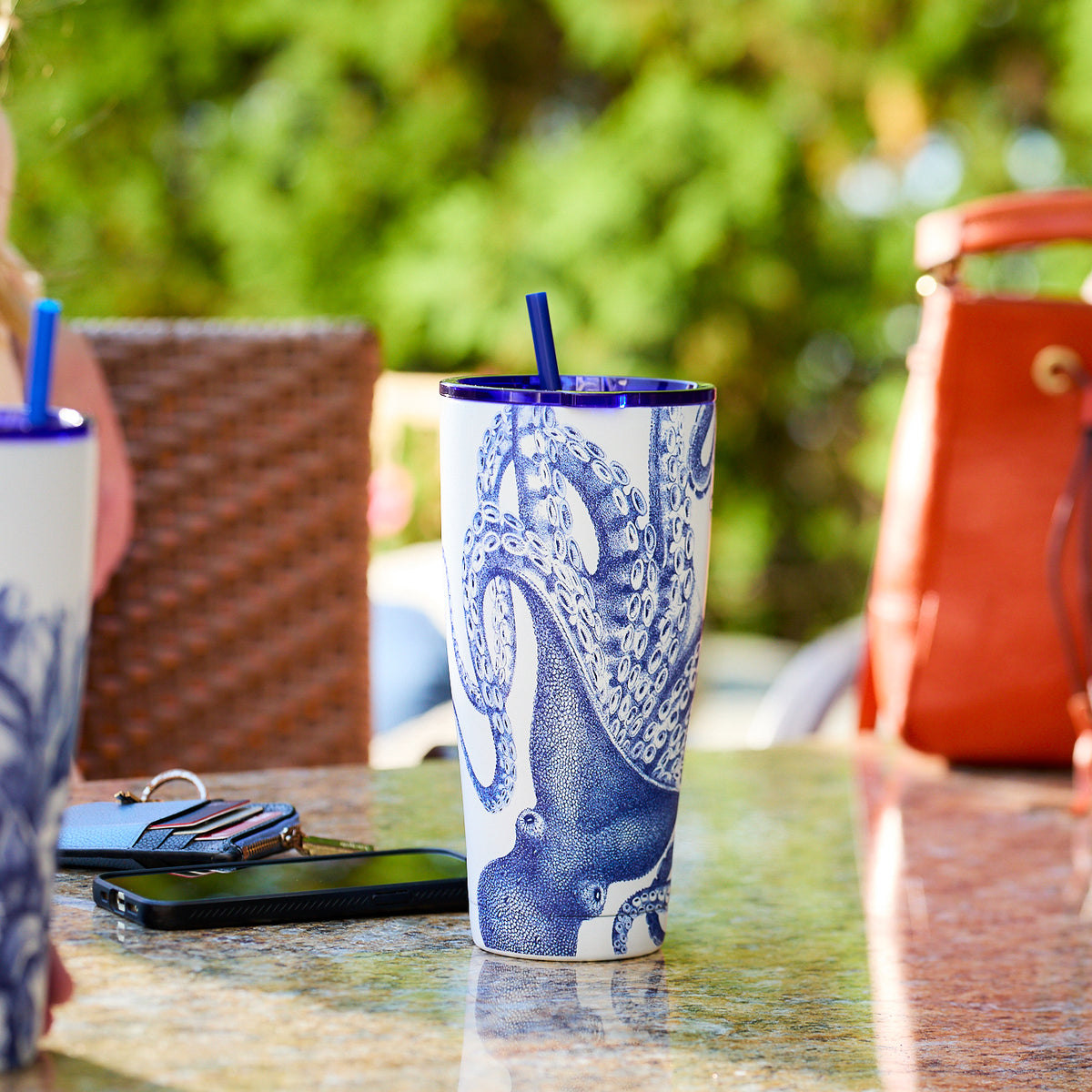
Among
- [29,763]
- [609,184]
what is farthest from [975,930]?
[609,184]

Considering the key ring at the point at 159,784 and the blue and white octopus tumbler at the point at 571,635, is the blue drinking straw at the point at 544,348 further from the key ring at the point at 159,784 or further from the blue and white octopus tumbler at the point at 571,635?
the key ring at the point at 159,784

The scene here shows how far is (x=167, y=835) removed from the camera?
0.56m

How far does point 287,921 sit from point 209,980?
0.20 feet

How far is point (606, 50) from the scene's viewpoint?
3820mm

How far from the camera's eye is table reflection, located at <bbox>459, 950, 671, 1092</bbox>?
40 centimetres

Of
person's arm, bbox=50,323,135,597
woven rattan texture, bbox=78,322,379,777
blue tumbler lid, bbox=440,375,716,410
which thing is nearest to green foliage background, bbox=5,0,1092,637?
woven rattan texture, bbox=78,322,379,777

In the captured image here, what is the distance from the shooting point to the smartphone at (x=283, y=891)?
0.49 m

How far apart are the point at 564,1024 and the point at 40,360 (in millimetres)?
240

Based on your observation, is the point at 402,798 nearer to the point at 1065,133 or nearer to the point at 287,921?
the point at 287,921

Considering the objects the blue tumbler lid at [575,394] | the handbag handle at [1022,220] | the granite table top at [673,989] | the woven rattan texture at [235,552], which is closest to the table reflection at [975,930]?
the granite table top at [673,989]

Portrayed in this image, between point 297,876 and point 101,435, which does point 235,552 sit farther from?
point 297,876

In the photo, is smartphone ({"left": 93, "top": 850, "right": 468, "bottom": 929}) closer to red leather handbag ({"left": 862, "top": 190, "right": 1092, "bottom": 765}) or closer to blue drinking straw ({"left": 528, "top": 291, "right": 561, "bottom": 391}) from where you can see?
blue drinking straw ({"left": 528, "top": 291, "right": 561, "bottom": 391})

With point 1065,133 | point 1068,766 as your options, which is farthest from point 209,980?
point 1065,133

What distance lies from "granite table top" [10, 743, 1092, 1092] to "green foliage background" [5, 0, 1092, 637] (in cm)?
303
